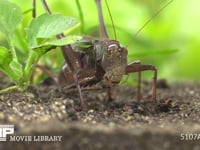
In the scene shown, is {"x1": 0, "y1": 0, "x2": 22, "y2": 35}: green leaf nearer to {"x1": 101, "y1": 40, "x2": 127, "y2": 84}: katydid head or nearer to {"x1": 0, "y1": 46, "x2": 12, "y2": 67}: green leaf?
{"x1": 0, "y1": 46, "x2": 12, "y2": 67}: green leaf

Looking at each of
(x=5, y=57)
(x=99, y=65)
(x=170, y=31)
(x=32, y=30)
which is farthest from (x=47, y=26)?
(x=170, y=31)

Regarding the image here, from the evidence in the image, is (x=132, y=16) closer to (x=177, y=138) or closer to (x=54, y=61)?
(x=54, y=61)

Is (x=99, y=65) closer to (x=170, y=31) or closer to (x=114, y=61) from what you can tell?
(x=114, y=61)

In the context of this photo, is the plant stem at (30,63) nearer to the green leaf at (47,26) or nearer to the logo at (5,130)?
the green leaf at (47,26)

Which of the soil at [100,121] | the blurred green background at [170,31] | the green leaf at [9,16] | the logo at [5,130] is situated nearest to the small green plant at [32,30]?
the green leaf at [9,16]

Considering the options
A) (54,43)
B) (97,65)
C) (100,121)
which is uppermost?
(54,43)

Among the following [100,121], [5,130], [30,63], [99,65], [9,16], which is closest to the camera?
[5,130]

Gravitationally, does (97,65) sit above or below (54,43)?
below
